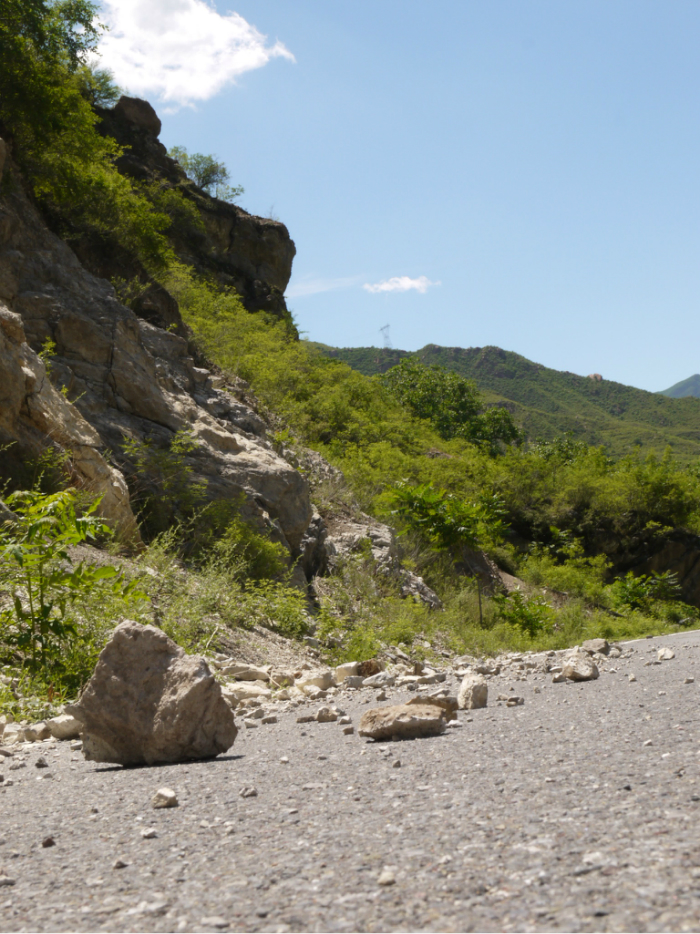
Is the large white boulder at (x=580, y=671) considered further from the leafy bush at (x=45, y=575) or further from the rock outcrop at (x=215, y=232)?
the rock outcrop at (x=215, y=232)

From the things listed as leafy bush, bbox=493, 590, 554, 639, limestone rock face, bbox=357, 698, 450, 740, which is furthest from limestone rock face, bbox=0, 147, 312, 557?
limestone rock face, bbox=357, 698, 450, 740

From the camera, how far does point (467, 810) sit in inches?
90.4

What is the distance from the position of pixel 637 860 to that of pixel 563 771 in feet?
3.33

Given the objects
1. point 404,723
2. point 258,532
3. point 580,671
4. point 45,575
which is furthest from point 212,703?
point 258,532

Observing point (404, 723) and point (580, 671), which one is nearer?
point (404, 723)

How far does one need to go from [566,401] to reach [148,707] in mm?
123416

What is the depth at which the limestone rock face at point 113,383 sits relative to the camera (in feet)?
33.0

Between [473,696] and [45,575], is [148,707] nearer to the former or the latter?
[45,575]

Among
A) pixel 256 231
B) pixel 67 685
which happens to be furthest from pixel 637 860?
pixel 256 231

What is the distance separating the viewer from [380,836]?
2.12m

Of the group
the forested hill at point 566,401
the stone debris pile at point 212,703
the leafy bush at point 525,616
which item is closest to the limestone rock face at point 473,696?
the stone debris pile at point 212,703

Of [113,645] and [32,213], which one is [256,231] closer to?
[32,213]

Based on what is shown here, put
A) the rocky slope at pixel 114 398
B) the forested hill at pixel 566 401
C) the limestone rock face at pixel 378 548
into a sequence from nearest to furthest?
the rocky slope at pixel 114 398 < the limestone rock face at pixel 378 548 < the forested hill at pixel 566 401

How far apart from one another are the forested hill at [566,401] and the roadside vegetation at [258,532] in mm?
60428
